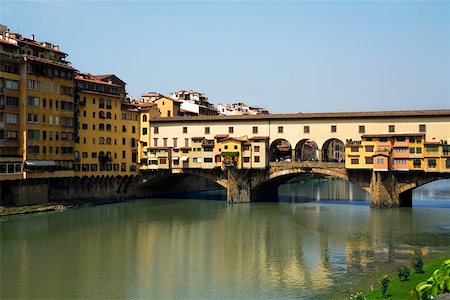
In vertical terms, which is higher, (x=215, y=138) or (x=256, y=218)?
(x=215, y=138)

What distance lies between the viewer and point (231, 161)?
1957 inches

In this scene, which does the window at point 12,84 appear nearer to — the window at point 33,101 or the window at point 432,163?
the window at point 33,101

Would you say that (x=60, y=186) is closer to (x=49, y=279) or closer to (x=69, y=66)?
(x=69, y=66)

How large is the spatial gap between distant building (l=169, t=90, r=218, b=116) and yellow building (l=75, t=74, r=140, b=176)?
1323 cm

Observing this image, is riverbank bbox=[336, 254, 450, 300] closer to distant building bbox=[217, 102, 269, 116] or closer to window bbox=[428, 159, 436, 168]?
window bbox=[428, 159, 436, 168]

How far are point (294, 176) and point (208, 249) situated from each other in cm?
2446

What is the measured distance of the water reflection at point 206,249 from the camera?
20.7 meters

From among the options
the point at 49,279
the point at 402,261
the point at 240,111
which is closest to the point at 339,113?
the point at 402,261

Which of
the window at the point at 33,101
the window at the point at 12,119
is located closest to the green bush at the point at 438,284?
the window at the point at 12,119

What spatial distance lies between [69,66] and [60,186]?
467 inches

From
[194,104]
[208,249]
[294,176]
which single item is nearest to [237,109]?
[194,104]

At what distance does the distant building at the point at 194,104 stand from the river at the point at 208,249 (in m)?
26.1

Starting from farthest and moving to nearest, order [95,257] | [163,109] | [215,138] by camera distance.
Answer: [163,109] → [215,138] → [95,257]

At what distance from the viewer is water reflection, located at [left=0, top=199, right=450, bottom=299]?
2073cm
